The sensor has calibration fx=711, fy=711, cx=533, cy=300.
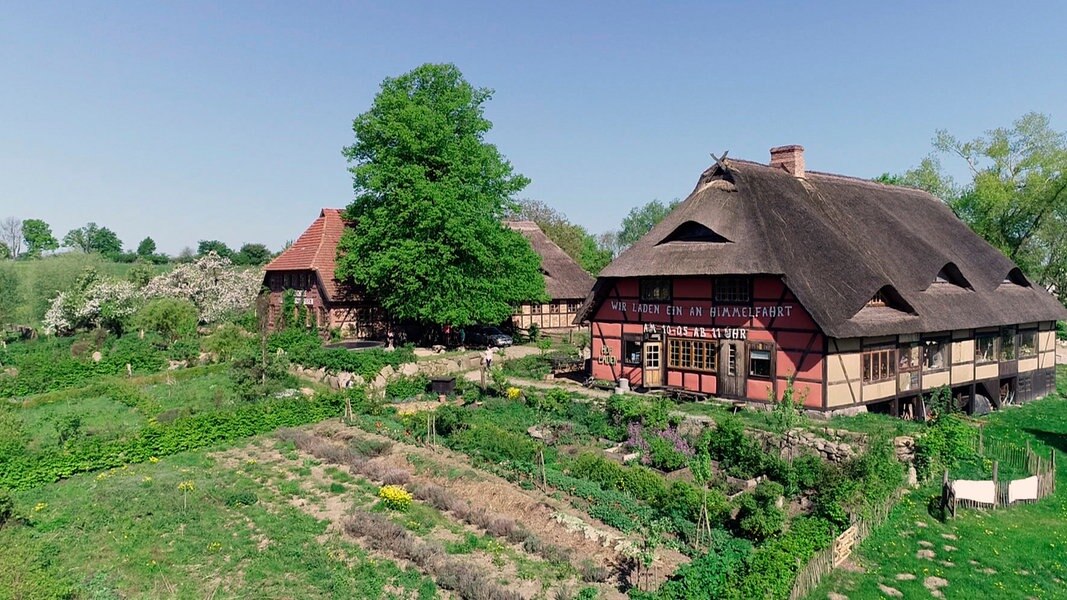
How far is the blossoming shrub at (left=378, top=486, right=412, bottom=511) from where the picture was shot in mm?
15383

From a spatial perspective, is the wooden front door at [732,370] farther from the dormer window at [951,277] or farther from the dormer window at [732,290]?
the dormer window at [951,277]

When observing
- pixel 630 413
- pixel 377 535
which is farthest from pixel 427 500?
pixel 630 413

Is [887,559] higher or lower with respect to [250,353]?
lower

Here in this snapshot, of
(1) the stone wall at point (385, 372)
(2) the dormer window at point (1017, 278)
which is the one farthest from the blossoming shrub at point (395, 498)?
(2) the dormer window at point (1017, 278)

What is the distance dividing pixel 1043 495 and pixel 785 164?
1548cm

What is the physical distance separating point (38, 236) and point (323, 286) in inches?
→ 4370

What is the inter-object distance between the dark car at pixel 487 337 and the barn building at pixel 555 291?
391 centimetres

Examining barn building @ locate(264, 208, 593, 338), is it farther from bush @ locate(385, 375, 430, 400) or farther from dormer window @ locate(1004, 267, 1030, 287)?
dormer window @ locate(1004, 267, 1030, 287)

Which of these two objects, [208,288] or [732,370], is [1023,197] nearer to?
[732,370]

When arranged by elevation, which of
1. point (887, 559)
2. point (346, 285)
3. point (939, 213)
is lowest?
point (887, 559)

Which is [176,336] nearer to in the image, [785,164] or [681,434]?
[681,434]

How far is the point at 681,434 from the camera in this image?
20031 mm

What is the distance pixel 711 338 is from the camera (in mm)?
23922

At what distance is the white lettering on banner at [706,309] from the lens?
22219 mm
